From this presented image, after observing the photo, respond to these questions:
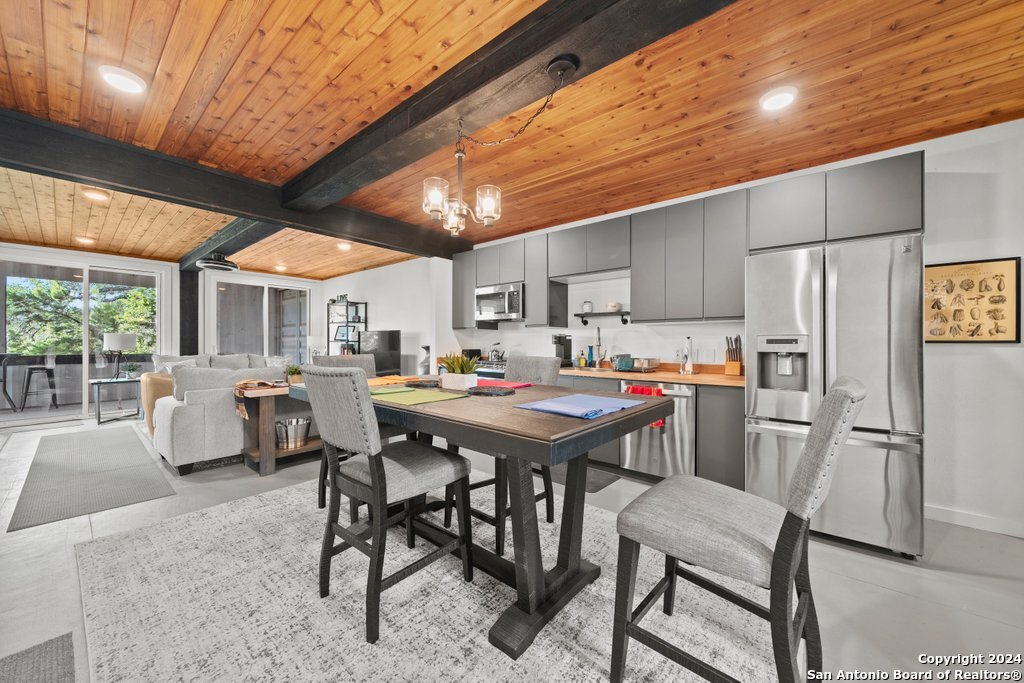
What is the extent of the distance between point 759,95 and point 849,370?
65.4 inches

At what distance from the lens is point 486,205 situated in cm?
214

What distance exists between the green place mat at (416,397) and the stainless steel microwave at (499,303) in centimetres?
→ 260

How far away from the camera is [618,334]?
13.8 feet

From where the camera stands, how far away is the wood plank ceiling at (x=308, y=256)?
5.54m

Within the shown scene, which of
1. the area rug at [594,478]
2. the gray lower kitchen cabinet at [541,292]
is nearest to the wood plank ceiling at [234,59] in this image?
the gray lower kitchen cabinet at [541,292]

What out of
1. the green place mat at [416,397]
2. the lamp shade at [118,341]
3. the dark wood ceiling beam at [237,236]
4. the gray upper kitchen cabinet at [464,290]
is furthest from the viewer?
the lamp shade at [118,341]

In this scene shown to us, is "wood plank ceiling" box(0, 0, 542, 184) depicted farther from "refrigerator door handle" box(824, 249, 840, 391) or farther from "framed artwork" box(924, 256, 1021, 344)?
"framed artwork" box(924, 256, 1021, 344)

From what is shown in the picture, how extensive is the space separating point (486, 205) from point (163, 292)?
7.37 m

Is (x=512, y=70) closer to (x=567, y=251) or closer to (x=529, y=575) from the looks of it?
(x=529, y=575)

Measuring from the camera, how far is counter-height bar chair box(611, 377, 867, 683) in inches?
42.8

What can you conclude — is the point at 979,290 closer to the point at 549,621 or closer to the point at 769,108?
the point at 769,108

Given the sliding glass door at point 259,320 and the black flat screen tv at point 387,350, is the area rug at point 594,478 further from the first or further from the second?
the sliding glass door at point 259,320

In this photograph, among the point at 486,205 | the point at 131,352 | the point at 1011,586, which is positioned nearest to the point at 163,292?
the point at 131,352

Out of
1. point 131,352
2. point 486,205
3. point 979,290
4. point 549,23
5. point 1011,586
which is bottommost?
point 1011,586
